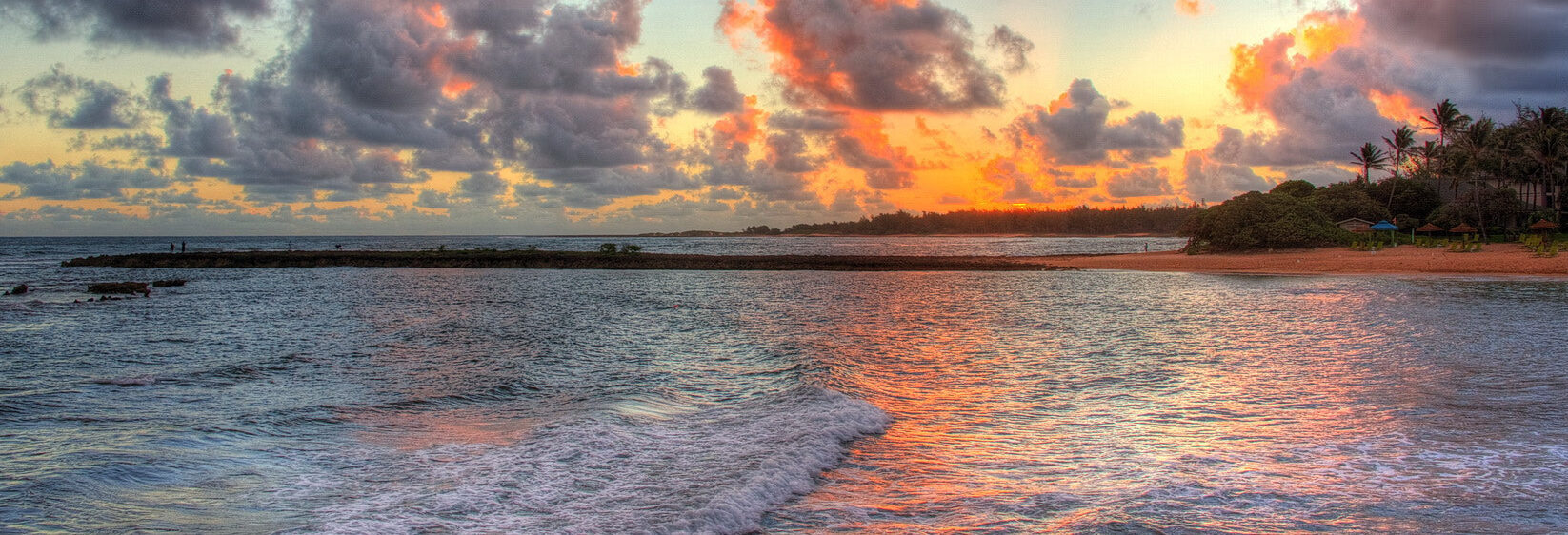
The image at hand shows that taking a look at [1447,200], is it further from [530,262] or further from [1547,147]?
[530,262]

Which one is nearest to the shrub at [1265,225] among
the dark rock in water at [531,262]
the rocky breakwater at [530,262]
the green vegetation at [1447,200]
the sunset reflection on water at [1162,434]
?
the green vegetation at [1447,200]

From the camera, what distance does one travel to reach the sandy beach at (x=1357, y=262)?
45812 mm

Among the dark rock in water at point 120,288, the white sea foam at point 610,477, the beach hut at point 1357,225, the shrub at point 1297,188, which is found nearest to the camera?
the white sea foam at point 610,477

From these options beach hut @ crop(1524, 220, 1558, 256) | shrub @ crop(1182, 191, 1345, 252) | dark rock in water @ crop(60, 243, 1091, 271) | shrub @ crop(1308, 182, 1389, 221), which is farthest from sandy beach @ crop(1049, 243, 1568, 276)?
shrub @ crop(1308, 182, 1389, 221)

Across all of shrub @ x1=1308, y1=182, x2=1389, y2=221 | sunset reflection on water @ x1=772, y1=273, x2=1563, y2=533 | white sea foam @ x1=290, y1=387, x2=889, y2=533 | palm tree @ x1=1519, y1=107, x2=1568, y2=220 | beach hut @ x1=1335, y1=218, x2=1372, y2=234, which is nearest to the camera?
white sea foam @ x1=290, y1=387, x2=889, y2=533

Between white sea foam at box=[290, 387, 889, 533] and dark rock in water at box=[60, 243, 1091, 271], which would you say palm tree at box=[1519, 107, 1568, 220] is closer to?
dark rock in water at box=[60, 243, 1091, 271]

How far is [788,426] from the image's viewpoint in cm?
1034

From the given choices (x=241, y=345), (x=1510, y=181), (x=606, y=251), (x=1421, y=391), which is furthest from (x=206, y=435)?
(x=1510, y=181)

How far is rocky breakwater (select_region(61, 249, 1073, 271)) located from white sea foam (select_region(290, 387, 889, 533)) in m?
52.3

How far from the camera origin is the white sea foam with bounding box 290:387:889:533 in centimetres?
666

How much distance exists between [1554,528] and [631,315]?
76.8 feet

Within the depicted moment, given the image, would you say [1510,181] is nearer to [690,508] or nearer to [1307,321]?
[1307,321]

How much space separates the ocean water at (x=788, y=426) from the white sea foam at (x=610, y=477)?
43 mm

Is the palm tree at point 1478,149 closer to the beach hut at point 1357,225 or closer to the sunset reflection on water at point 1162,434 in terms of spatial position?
the beach hut at point 1357,225
